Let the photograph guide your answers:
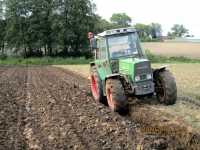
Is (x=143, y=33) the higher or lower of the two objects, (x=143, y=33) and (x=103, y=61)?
the higher

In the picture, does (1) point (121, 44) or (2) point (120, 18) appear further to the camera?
(2) point (120, 18)

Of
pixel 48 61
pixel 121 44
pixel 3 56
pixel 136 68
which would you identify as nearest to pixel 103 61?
pixel 121 44

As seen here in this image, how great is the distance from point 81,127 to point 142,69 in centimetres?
299

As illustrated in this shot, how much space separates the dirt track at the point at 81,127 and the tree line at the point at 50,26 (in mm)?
45208

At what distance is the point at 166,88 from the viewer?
42.1 feet

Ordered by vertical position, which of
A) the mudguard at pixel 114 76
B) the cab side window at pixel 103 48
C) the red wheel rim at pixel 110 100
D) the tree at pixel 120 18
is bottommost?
the red wheel rim at pixel 110 100

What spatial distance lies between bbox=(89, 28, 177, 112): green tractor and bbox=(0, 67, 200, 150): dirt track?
427 mm

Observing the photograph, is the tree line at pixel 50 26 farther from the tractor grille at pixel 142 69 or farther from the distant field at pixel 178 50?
the tractor grille at pixel 142 69

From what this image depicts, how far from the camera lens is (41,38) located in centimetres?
6134

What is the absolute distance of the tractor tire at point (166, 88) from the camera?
1285cm

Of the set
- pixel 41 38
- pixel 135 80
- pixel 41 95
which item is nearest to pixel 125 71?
pixel 135 80

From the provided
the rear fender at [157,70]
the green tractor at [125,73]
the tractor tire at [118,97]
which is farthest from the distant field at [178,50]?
the tractor tire at [118,97]

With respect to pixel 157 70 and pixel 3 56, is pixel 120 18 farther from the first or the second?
pixel 157 70

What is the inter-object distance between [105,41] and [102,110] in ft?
6.66
